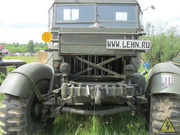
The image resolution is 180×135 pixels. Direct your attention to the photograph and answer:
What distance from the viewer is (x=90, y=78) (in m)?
4.25

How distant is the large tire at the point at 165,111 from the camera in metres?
3.21

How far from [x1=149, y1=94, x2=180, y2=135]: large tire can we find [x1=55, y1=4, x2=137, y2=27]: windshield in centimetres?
182

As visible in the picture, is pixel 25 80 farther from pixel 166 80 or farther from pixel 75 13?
pixel 166 80

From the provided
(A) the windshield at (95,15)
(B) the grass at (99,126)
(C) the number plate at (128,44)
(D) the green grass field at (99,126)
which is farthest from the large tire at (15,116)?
(A) the windshield at (95,15)

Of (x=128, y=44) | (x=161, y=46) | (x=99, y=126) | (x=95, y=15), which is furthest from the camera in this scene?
(x=161, y=46)

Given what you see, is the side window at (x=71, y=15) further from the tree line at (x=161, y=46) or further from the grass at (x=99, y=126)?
the tree line at (x=161, y=46)

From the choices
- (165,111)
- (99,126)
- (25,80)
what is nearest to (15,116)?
(25,80)

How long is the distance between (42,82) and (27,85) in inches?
25.0

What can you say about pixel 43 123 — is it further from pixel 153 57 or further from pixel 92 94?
pixel 153 57

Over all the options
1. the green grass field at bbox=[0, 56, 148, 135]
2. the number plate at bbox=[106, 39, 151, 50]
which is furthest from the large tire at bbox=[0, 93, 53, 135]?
the number plate at bbox=[106, 39, 151, 50]

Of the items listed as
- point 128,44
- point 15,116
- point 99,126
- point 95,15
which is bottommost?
point 99,126

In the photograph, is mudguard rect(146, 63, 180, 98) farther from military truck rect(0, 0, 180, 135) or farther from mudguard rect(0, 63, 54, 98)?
mudguard rect(0, 63, 54, 98)

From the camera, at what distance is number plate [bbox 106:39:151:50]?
3531mm

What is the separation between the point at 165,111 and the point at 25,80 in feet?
7.02
